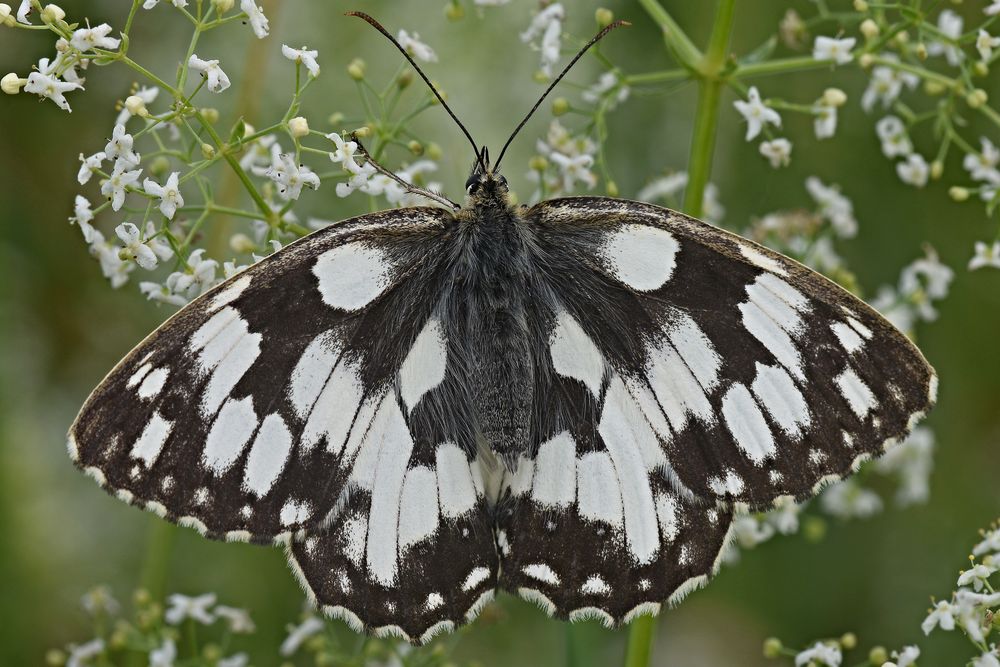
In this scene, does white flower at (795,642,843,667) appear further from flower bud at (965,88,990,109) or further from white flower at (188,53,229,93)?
white flower at (188,53,229,93)

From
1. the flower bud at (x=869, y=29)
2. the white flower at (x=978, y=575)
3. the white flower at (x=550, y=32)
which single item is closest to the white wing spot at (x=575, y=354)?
the white flower at (x=550, y=32)

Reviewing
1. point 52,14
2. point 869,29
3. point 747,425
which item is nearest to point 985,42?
point 869,29

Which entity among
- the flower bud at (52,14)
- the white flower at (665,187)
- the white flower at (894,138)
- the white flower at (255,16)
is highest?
the white flower at (894,138)

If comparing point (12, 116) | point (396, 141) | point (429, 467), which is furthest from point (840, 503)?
point (12, 116)

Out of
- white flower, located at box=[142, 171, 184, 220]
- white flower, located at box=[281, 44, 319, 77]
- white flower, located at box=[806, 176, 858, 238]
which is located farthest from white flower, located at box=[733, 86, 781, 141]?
white flower, located at box=[142, 171, 184, 220]

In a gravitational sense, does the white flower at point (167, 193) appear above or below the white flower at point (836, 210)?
below

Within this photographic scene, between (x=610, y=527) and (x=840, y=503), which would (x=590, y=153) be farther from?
(x=840, y=503)

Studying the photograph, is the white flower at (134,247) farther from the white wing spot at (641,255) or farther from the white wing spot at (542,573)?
the white wing spot at (542,573)
